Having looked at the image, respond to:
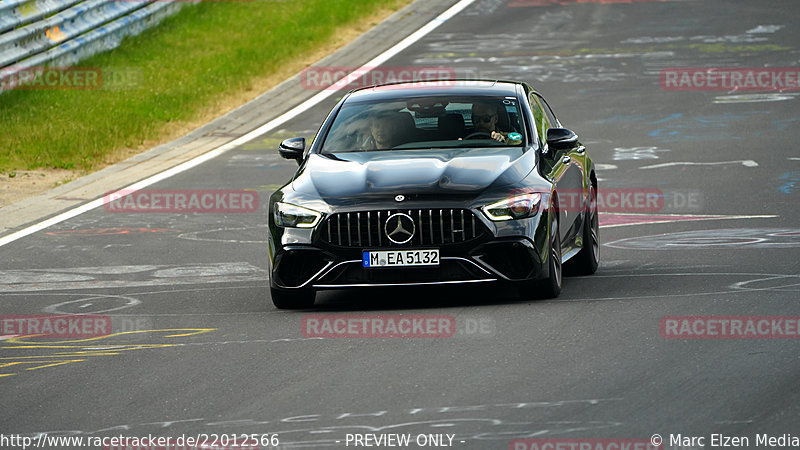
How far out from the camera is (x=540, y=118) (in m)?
11.7

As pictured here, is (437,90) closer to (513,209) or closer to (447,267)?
(513,209)

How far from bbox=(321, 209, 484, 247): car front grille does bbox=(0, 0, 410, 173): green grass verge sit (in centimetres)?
1011

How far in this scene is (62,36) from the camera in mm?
23141

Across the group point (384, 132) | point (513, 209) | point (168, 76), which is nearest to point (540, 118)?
point (384, 132)

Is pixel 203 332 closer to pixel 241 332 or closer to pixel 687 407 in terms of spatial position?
pixel 241 332

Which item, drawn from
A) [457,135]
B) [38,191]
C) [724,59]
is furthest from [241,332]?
[724,59]

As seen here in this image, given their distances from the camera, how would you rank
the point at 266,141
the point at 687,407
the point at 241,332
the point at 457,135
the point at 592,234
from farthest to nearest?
the point at 266,141
the point at 592,234
the point at 457,135
the point at 241,332
the point at 687,407

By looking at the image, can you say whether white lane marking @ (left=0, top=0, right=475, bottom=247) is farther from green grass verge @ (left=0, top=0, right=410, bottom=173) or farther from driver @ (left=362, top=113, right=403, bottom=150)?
driver @ (left=362, top=113, right=403, bottom=150)

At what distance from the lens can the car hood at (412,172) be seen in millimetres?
9789

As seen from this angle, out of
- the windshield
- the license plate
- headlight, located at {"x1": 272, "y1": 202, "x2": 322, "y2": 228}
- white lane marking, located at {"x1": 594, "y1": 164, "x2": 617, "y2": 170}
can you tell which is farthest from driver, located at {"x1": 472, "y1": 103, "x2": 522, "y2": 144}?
white lane marking, located at {"x1": 594, "y1": 164, "x2": 617, "y2": 170}

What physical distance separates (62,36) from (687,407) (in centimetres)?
1801

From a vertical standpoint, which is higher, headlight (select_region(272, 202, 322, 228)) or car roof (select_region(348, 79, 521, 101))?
car roof (select_region(348, 79, 521, 101))

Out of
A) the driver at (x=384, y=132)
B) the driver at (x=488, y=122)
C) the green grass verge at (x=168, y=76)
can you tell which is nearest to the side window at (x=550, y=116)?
the driver at (x=488, y=122)

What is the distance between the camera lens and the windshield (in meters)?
11.0
